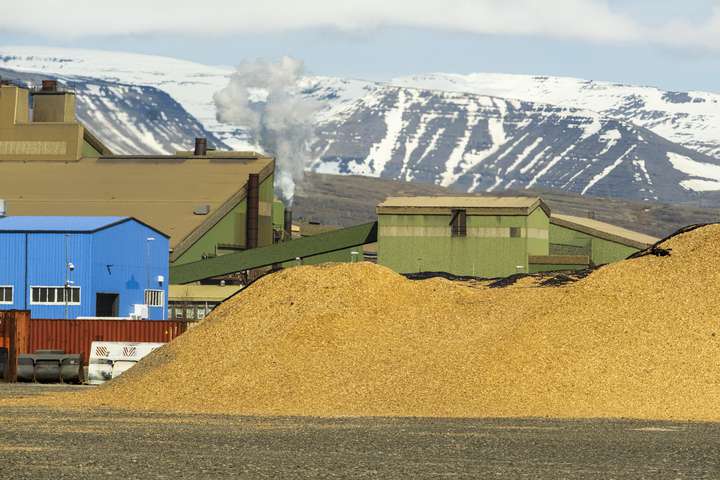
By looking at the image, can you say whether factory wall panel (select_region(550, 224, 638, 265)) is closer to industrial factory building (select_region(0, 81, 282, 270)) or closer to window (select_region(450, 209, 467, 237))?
window (select_region(450, 209, 467, 237))

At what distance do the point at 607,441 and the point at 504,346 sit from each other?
1025 cm

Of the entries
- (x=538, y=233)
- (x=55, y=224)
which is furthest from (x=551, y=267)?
(x=55, y=224)

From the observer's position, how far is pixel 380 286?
4419 centimetres

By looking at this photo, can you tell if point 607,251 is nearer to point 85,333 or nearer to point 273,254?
point 273,254

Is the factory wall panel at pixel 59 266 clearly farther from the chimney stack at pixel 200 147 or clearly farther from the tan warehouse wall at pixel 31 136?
the chimney stack at pixel 200 147

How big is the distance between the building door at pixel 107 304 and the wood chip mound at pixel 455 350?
34007mm

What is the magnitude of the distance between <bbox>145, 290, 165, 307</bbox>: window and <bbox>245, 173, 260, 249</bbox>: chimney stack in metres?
32.7

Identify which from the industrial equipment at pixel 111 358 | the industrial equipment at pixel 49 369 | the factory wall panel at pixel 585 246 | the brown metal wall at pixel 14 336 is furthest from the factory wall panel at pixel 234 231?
the industrial equipment at pixel 111 358

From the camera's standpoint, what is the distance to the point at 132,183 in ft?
415

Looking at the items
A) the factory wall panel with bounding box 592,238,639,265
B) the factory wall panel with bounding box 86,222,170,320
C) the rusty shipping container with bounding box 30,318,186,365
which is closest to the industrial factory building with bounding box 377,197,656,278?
the factory wall panel with bounding box 592,238,639,265

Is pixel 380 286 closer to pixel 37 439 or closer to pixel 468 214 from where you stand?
pixel 37 439

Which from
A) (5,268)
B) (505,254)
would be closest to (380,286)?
(5,268)

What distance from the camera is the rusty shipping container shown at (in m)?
57.4

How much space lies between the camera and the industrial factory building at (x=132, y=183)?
392 feet
